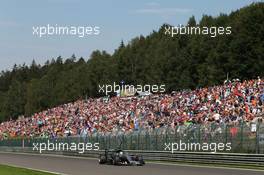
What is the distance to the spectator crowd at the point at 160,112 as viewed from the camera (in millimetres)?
33875

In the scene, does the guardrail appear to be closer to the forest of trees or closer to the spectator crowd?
the spectator crowd

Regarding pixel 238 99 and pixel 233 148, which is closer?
pixel 233 148

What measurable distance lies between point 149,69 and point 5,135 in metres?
20.3

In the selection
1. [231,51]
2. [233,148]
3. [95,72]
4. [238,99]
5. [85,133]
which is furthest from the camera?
[95,72]

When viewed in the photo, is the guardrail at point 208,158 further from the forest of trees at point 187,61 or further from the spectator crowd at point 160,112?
the forest of trees at point 187,61

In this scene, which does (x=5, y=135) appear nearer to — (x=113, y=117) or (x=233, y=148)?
(x=113, y=117)

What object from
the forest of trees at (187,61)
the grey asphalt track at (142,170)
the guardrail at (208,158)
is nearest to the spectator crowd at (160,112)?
the guardrail at (208,158)

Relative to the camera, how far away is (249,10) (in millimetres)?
57062

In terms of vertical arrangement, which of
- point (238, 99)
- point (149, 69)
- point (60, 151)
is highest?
point (149, 69)

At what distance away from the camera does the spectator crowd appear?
3388 cm

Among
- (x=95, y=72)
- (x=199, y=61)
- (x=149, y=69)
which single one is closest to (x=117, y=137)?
(x=199, y=61)

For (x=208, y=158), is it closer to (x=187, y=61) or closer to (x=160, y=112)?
(x=160, y=112)

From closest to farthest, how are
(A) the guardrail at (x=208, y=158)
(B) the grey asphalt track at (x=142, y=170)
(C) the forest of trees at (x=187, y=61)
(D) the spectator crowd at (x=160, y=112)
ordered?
(B) the grey asphalt track at (x=142, y=170), (A) the guardrail at (x=208, y=158), (D) the spectator crowd at (x=160, y=112), (C) the forest of trees at (x=187, y=61)

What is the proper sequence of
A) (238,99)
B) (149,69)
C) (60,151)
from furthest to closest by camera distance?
(149,69)
(60,151)
(238,99)
